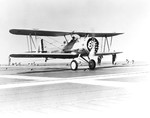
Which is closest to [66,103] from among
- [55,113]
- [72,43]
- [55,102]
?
[55,102]

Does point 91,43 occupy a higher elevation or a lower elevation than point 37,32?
lower

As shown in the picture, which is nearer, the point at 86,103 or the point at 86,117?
the point at 86,117

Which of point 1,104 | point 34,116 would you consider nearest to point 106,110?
point 34,116

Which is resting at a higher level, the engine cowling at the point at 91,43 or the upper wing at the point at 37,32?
the upper wing at the point at 37,32

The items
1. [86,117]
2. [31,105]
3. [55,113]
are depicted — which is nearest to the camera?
[86,117]

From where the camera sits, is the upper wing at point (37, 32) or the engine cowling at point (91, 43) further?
the engine cowling at point (91, 43)

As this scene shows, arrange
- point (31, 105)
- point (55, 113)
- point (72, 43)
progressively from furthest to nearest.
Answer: point (72, 43), point (31, 105), point (55, 113)

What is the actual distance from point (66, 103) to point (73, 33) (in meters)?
16.6

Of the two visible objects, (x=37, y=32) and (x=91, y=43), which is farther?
(x=37, y=32)

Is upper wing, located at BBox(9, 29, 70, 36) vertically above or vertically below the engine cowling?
above

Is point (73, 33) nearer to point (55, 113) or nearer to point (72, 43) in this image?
point (72, 43)

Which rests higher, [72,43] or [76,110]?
[72,43]

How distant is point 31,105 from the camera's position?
19.4ft

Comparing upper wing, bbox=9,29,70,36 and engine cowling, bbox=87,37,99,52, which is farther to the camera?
engine cowling, bbox=87,37,99,52
